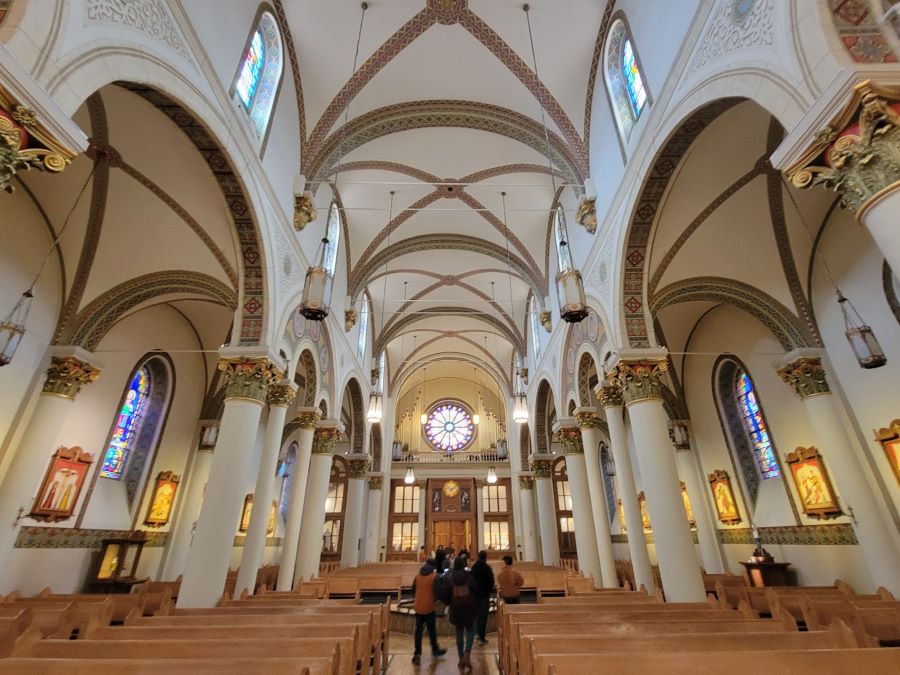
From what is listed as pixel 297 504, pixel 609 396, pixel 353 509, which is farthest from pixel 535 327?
pixel 297 504

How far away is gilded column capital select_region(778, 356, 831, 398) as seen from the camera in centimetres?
824

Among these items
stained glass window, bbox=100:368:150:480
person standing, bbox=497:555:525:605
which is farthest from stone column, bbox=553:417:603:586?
stained glass window, bbox=100:368:150:480

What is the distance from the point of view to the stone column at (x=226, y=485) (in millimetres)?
6246

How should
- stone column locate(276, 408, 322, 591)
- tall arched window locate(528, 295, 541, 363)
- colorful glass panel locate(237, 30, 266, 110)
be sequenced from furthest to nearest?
tall arched window locate(528, 295, 541, 363), stone column locate(276, 408, 322, 591), colorful glass panel locate(237, 30, 266, 110)

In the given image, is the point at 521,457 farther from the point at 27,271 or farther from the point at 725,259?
the point at 27,271

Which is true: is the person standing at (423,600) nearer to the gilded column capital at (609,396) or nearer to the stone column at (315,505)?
the gilded column capital at (609,396)

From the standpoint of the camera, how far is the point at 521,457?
Answer: 1988 centimetres

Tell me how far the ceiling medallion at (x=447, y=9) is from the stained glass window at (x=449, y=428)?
2077cm

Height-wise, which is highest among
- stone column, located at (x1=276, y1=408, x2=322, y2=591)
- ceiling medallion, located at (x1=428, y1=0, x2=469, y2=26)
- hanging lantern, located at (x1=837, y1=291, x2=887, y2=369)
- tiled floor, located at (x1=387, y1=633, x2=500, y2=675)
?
ceiling medallion, located at (x1=428, y1=0, x2=469, y2=26)

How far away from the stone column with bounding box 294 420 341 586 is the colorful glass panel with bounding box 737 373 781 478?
10780 mm

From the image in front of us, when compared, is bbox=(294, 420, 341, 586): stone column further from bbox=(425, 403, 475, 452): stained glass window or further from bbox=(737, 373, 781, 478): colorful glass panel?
bbox=(425, 403, 475, 452): stained glass window

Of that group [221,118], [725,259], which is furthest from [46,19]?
[725,259]

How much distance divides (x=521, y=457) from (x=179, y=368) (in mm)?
13834

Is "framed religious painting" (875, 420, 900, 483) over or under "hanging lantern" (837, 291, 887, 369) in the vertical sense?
under
